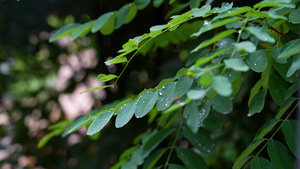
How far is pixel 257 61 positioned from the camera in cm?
68

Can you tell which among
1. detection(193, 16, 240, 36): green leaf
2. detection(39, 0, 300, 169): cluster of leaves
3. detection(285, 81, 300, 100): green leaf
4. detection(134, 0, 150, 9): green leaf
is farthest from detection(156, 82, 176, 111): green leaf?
detection(134, 0, 150, 9): green leaf

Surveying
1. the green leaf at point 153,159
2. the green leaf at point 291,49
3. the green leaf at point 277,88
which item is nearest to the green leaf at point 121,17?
the green leaf at point 153,159

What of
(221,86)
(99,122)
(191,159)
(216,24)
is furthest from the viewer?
(191,159)

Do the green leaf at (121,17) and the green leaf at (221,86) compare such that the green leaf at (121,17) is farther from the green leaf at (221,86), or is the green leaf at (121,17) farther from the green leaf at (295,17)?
the green leaf at (221,86)

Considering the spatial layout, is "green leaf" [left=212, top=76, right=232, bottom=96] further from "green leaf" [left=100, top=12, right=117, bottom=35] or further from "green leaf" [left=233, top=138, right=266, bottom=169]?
"green leaf" [left=100, top=12, right=117, bottom=35]

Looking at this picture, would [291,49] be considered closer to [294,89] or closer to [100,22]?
[294,89]

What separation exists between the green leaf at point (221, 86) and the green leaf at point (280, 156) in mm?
356

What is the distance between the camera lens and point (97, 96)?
2049 mm

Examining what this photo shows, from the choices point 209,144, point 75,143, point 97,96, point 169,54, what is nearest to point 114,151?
point 75,143

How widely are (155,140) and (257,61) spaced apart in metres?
0.44

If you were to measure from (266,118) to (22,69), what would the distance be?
5.27ft

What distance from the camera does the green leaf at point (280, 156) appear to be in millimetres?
715

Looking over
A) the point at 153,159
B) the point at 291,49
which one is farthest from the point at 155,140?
the point at 291,49

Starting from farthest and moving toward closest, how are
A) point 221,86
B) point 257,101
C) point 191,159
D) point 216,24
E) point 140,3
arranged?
point 140,3, point 191,159, point 257,101, point 216,24, point 221,86
